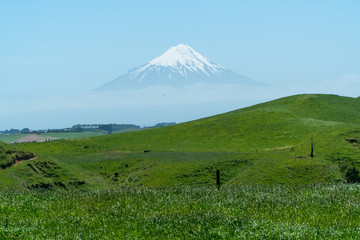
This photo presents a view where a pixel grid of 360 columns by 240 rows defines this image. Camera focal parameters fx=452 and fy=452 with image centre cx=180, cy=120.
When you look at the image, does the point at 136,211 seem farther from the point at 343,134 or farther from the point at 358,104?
the point at 358,104

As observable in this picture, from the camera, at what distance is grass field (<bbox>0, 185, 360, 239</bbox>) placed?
26359 millimetres

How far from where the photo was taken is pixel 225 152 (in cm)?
10175

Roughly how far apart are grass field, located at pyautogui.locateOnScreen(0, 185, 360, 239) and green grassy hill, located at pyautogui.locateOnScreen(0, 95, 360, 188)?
25685 millimetres

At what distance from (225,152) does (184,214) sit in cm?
7148

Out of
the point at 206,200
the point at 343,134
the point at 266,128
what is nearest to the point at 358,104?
the point at 266,128

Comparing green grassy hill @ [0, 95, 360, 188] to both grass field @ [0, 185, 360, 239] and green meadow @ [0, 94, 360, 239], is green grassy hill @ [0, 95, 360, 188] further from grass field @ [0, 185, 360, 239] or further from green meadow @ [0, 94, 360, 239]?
grass field @ [0, 185, 360, 239]

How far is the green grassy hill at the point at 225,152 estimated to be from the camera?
7106 centimetres

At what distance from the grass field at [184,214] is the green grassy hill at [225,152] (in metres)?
25.7

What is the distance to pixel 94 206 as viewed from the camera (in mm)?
34031

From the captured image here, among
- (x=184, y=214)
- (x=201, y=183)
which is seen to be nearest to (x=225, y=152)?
(x=201, y=183)

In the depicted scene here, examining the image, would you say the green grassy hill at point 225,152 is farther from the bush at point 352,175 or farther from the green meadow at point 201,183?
the bush at point 352,175

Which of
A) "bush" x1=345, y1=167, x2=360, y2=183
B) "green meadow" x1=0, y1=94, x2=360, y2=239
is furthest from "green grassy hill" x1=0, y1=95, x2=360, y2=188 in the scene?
"bush" x1=345, y1=167, x2=360, y2=183

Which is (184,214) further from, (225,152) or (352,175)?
(225,152)

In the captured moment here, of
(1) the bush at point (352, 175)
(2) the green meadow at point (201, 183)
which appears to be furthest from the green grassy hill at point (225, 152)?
(1) the bush at point (352, 175)
